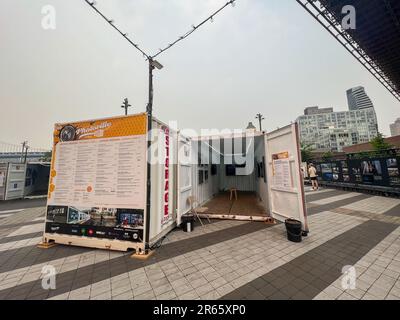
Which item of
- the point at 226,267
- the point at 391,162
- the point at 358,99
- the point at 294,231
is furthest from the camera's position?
the point at 358,99

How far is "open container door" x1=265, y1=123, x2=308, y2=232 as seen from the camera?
453 cm

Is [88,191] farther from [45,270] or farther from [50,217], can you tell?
[45,270]

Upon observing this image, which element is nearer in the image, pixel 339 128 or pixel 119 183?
pixel 119 183

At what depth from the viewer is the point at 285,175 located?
5047mm

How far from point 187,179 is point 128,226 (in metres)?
2.81

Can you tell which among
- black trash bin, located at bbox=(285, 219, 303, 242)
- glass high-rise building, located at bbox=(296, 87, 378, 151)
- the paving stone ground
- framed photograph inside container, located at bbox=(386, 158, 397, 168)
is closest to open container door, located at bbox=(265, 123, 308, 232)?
black trash bin, located at bbox=(285, 219, 303, 242)

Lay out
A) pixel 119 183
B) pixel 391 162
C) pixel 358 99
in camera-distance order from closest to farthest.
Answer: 1. pixel 119 183
2. pixel 391 162
3. pixel 358 99

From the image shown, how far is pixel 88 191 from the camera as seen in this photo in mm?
4145

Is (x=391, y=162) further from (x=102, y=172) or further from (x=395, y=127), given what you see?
(x=395, y=127)

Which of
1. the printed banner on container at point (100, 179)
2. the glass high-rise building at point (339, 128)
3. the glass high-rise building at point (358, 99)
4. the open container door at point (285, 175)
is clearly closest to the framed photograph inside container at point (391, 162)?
the open container door at point (285, 175)

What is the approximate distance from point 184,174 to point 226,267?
11.0 ft

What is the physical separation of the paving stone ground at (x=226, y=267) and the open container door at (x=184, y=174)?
1.02 meters

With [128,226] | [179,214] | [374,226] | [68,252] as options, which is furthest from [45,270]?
[374,226]

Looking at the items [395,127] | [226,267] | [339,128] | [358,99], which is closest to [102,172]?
[226,267]
